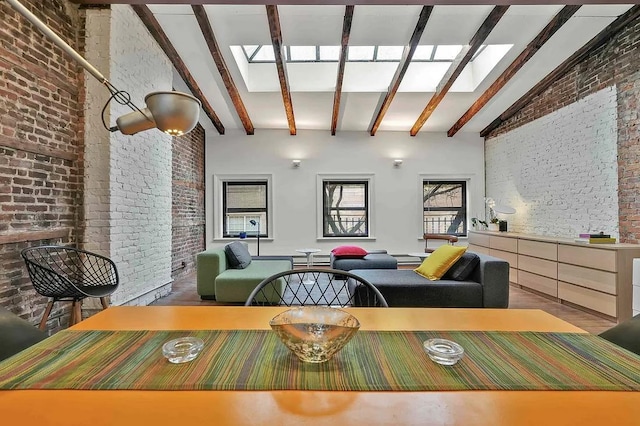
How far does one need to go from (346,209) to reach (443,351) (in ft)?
19.6

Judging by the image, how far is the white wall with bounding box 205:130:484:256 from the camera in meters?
6.61

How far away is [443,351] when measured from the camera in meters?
0.89

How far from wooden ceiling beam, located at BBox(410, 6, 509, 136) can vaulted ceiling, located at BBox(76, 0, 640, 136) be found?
1cm

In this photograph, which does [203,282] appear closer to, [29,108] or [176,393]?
[29,108]

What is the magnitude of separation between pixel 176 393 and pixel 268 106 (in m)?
5.58

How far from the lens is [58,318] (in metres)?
2.89

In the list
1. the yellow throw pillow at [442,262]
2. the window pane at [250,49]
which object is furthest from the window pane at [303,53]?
the yellow throw pillow at [442,262]

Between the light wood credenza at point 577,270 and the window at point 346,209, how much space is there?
272 centimetres

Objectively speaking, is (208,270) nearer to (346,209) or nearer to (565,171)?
(346,209)

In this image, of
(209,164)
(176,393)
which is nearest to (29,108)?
(176,393)

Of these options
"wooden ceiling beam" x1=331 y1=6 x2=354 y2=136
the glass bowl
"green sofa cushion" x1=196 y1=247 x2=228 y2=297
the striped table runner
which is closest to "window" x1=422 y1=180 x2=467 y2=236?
"wooden ceiling beam" x1=331 y1=6 x2=354 y2=136

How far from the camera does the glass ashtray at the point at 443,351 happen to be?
2.79 feet

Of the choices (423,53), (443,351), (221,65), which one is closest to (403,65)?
(423,53)

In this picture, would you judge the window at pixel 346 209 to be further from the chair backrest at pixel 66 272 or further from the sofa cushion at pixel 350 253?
the chair backrest at pixel 66 272
